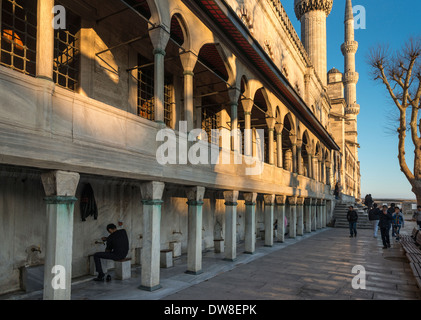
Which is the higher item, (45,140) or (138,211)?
(45,140)

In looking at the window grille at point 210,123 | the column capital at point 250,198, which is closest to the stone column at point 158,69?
the column capital at point 250,198

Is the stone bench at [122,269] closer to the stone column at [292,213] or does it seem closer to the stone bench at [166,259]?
the stone bench at [166,259]

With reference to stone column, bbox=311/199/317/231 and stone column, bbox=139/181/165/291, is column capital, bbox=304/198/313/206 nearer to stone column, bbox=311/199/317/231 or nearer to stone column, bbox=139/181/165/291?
stone column, bbox=311/199/317/231

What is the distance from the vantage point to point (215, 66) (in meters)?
12.8

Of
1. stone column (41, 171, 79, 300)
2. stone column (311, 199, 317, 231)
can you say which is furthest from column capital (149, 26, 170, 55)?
stone column (311, 199, 317, 231)

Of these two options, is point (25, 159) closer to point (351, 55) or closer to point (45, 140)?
point (45, 140)

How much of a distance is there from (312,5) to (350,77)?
3090 centimetres

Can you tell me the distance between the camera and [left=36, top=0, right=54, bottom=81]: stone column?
5074 mm

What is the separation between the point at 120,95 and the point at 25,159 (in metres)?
5.29

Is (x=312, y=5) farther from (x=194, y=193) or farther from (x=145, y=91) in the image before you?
(x=194, y=193)

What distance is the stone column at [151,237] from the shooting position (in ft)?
23.7

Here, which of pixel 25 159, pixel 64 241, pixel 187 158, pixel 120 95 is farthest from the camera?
pixel 120 95

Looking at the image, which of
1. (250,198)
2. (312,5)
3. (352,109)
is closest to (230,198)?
(250,198)

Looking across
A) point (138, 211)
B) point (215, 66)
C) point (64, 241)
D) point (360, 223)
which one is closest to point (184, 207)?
point (138, 211)
